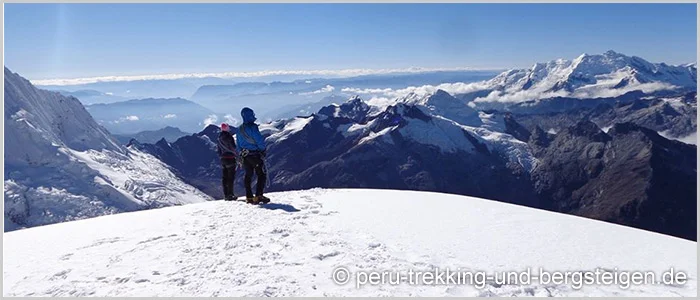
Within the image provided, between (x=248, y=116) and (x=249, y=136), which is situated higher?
(x=248, y=116)

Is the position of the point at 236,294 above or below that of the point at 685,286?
above

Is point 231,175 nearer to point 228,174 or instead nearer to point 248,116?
point 228,174

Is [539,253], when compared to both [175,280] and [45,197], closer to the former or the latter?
[175,280]

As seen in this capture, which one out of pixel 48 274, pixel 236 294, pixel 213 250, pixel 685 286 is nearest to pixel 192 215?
pixel 213 250

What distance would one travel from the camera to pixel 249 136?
18516mm

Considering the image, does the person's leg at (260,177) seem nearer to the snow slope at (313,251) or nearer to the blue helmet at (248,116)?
the blue helmet at (248,116)

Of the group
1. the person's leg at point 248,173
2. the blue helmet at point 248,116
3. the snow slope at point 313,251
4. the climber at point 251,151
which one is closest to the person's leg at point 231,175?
the person's leg at point 248,173

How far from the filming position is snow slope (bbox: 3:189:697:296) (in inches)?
381

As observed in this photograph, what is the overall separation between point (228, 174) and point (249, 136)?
322 centimetres

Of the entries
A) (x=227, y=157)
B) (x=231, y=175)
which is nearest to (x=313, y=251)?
(x=227, y=157)

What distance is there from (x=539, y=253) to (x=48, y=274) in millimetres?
11628

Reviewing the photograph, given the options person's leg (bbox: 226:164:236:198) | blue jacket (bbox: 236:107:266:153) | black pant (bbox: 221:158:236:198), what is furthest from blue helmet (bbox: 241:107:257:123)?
person's leg (bbox: 226:164:236:198)

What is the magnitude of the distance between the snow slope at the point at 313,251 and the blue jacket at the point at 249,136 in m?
3.27

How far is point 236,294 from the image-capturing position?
9.23 m
